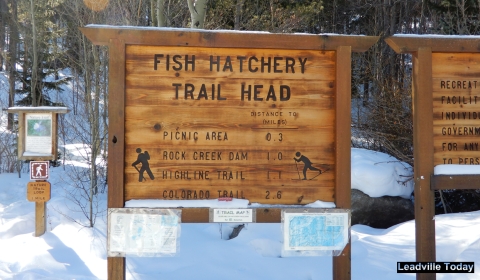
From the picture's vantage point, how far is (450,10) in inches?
460

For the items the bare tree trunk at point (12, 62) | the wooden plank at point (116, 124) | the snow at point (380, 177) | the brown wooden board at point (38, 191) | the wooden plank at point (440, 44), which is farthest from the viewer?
the bare tree trunk at point (12, 62)

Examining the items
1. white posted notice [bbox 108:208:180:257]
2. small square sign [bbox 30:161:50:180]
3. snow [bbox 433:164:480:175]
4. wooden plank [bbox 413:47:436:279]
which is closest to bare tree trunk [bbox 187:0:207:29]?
small square sign [bbox 30:161:50:180]

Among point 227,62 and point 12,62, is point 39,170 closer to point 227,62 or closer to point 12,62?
point 227,62

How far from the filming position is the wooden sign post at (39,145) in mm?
7066

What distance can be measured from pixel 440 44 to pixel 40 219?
20.1 feet

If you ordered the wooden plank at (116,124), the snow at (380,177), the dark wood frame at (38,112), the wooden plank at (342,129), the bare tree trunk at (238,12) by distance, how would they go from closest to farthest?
the wooden plank at (116,124) → the wooden plank at (342,129) → the dark wood frame at (38,112) → the snow at (380,177) → the bare tree trunk at (238,12)

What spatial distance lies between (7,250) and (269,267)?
3.77m

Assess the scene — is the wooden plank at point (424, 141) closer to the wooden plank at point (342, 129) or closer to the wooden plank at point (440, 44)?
the wooden plank at point (440, 44)

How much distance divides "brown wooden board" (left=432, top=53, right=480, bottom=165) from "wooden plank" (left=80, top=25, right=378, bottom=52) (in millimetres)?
786

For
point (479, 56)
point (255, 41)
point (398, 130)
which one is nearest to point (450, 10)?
point (398, 130)

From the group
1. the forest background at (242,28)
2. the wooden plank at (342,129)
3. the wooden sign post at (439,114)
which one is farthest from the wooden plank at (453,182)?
the forest background at (242,28)

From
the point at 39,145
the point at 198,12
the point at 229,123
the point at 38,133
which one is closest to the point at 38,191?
the point at 39,145

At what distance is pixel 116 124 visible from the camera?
3.33m

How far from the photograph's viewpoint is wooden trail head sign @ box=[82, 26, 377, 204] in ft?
11.1
